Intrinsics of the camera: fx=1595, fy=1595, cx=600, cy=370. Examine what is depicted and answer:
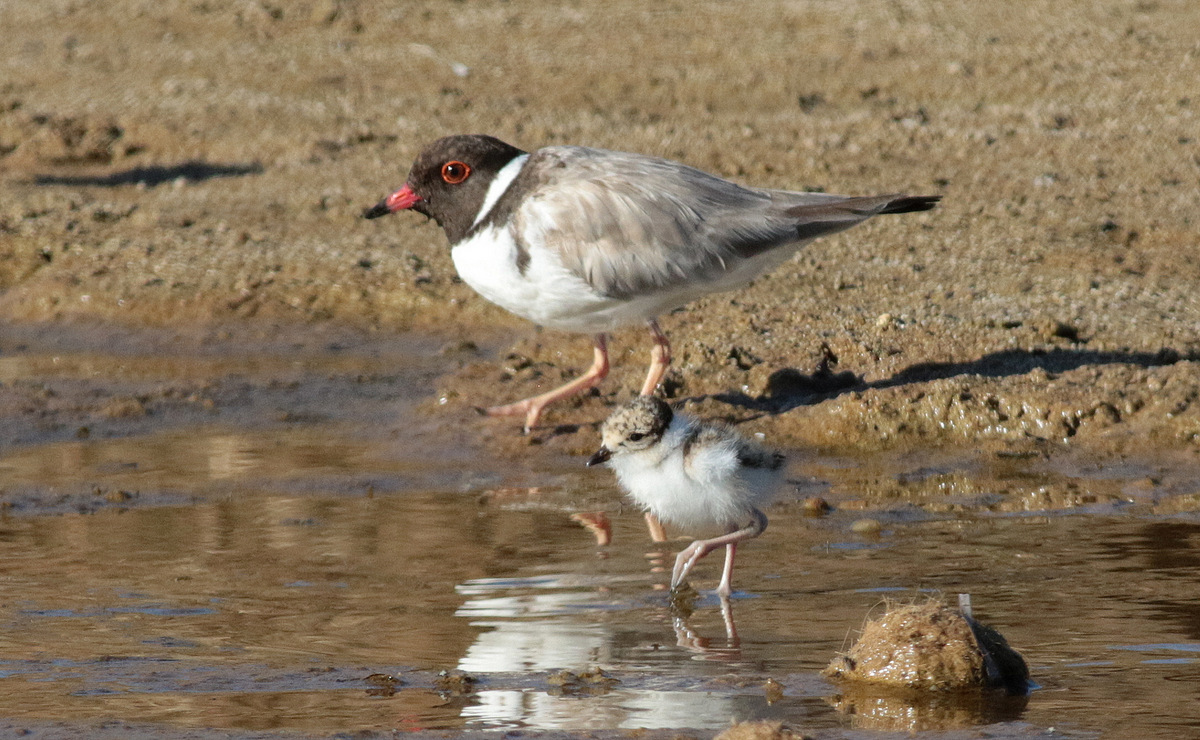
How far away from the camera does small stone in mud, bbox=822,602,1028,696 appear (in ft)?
13.6

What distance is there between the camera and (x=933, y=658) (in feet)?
13.7

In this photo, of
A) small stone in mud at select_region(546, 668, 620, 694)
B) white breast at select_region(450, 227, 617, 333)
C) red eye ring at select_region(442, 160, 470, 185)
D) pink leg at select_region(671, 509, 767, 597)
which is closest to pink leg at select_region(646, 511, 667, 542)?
pink leg at select_region(671, 509, 767, 597)

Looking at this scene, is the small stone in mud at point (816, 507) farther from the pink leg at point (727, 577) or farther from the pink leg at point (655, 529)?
the pink leg at point (727, 577)

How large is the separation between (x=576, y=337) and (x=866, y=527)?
132 inches

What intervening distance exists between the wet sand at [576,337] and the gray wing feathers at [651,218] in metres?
0.85

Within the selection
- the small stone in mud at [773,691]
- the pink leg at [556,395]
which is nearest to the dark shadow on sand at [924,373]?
the pink leg at [556,395]

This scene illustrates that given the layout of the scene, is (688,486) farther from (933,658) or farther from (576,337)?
(576,337)

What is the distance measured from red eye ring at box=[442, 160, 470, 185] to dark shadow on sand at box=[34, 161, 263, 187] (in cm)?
603

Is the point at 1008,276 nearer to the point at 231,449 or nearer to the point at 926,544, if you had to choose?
the point at 926,544

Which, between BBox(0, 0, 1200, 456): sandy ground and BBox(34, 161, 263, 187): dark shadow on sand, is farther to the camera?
BBox(34, 161, 263, 187): dark shadow on sand

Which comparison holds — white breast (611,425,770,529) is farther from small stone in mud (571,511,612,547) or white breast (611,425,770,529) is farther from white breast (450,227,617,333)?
white breast (450,227,617,333)

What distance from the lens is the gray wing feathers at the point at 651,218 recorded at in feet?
22.8

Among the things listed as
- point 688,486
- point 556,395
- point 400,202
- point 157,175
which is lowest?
point 688,486

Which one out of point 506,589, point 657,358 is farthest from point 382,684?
point 657,358
